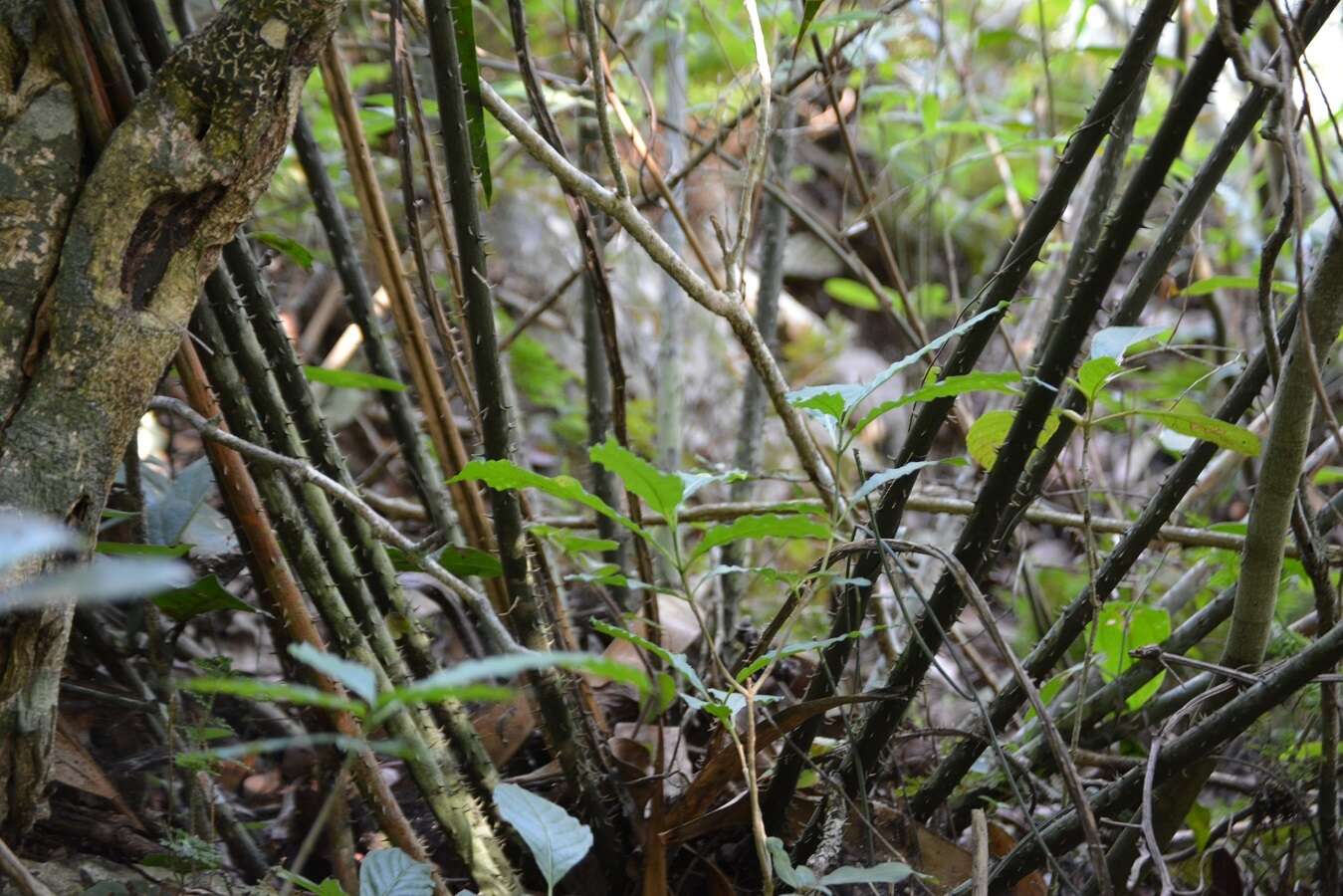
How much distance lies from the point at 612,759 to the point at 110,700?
53cm

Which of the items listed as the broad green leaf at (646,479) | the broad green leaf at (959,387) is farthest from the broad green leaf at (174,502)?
the broad green leaf at (959,387)

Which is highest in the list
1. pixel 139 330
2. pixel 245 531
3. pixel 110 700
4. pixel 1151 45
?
pixel 1151 45

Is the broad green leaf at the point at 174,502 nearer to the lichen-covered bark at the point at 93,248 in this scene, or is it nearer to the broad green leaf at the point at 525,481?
the lichen-covered bark at the point at 93,248

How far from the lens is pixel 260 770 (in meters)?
1.34

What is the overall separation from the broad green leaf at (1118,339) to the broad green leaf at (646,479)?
374 millimetres

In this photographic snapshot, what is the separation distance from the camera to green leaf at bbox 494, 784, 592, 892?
30.8 inches

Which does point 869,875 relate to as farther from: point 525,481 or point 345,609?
point 345,609

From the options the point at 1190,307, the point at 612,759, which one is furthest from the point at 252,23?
the point at 1190,307

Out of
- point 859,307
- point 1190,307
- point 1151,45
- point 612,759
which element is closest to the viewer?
point 1151,45

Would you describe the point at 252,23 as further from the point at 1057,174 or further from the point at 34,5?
the point at 1057,174

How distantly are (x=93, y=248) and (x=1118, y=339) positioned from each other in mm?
806

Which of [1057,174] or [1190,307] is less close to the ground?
[1057,174]

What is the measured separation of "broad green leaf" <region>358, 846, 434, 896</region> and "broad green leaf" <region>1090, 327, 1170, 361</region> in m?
0.68

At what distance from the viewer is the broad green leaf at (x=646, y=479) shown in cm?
70
